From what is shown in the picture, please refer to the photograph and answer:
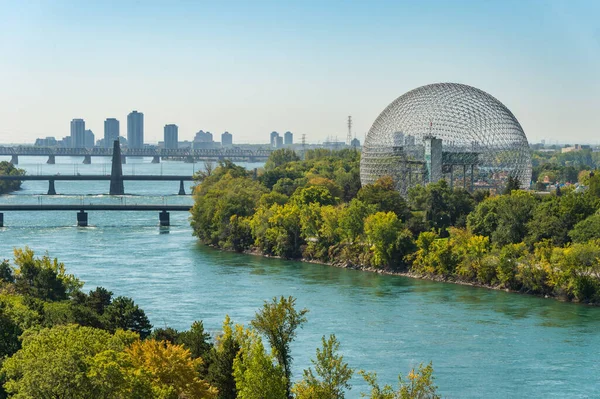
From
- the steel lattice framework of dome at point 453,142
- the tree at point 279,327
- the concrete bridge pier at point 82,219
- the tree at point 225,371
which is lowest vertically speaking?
the concrete bridge pier at point 82,219

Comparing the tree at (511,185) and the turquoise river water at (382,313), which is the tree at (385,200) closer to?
the turquoise river water at (382,313)

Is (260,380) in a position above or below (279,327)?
below

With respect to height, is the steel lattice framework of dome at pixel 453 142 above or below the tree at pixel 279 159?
above

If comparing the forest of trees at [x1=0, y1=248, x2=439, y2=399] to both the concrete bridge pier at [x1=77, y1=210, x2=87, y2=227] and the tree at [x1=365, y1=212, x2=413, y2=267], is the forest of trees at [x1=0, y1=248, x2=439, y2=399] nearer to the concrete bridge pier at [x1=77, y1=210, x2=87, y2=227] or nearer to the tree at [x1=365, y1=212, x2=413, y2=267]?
the tree at [x1=365, y1=212, x2=413, y2=267]

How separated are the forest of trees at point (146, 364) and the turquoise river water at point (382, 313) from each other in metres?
2.89

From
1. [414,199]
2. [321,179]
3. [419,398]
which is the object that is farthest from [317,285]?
[321,179]

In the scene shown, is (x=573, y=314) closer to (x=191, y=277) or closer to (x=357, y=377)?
(x=357, y=377)

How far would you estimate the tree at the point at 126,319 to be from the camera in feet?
86.7

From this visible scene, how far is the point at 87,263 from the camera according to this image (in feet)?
153

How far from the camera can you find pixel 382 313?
3469cm

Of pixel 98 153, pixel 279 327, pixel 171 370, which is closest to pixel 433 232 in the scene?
pixel 279 327

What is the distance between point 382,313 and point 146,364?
51.6ft

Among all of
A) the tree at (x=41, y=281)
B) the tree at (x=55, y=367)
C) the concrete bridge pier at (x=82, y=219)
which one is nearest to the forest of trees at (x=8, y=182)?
the concrete bridge pier at (x=82, y=219)

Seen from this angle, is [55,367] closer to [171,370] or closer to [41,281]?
[171,370]
